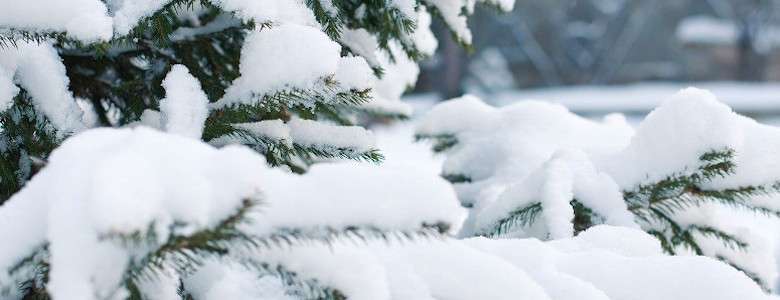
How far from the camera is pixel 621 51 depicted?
14055 mm

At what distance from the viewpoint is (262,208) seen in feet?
2.57

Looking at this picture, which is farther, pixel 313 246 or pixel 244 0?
pixel 244 0

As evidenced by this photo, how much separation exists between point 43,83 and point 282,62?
1.33ft

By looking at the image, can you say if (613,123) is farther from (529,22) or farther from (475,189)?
(529,22)

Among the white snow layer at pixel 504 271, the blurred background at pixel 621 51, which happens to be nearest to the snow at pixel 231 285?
the white snow layer at pixel 504 271

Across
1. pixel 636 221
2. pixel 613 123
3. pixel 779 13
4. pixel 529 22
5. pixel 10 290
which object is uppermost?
pixel 779 13

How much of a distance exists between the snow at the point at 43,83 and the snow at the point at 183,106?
0.19 m

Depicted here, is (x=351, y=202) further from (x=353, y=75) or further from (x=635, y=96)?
(x=635, y=96)

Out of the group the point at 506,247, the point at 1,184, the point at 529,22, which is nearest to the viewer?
the point at 506,247

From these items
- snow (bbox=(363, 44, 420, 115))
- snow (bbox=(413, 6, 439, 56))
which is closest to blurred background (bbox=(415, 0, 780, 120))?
snow (bbox=(363, 44, 420, 115))

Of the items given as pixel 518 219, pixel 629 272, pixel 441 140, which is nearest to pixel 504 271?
pixel 629 272

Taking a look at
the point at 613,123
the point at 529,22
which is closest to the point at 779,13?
the point at 529,22

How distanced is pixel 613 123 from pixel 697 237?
53 centimetres

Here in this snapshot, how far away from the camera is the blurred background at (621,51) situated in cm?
1327
